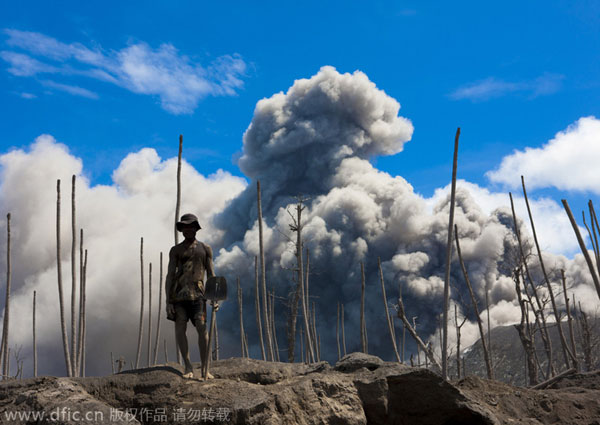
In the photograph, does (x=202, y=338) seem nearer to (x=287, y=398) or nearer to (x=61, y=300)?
(x=287, y=398)

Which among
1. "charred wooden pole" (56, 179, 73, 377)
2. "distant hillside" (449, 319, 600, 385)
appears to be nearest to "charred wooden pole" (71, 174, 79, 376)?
"charred wooden pole" (56, 179, 73, 377)

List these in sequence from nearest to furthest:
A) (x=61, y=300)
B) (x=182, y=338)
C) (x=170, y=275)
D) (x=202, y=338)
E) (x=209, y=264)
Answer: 1. (x=202, y=338)
2. (x=182, y=338)
3. (x=170, y=275)
4. (x=209, y=264)
5. (x=61, y=300)

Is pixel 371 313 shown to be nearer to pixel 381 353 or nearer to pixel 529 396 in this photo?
pixel 381 353

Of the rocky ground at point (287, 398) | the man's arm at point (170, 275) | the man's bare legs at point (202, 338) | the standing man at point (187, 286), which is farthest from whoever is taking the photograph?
the man's arm at point (170, 275)

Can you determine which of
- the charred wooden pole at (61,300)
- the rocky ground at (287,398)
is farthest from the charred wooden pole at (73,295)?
the rocky ground at (287,398)

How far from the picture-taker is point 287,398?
6684 millimetres

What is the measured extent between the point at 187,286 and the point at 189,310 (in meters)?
0.35

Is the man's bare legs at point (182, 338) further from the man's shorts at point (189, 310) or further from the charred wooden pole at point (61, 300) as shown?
the charred wooden pole at point (61, 300)

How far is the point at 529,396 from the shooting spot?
9141 millimetres

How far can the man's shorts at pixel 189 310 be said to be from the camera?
25.0 feet

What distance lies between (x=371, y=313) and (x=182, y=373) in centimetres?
6092

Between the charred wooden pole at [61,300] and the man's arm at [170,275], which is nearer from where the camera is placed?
the man's arm at [170,275]

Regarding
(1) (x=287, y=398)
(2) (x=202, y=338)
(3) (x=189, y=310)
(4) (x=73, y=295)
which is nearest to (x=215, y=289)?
(3) (x=189, y=310)

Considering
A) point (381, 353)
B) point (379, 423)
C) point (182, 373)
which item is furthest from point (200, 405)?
point (381, 353)
